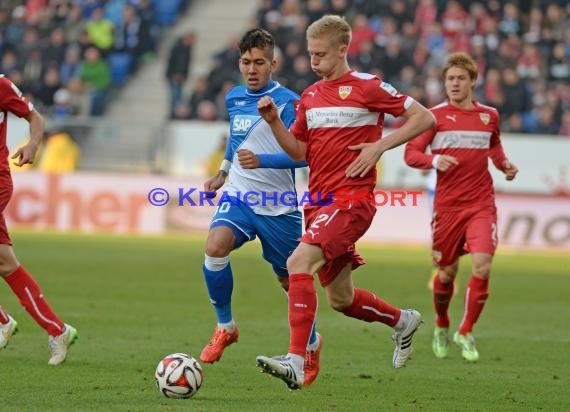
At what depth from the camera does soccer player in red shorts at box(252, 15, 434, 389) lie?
25.7 ft

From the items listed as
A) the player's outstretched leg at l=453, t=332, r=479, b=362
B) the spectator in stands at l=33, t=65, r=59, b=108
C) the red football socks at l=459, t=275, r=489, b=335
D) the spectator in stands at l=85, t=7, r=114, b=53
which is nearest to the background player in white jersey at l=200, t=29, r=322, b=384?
the player's outstretched leg at l=453, t=332, r=479, b=362

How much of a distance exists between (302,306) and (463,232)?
3.61 m

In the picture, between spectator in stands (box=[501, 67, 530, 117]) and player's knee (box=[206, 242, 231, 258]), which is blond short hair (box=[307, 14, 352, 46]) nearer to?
player's knee (box=[206, 242, 231, 258])

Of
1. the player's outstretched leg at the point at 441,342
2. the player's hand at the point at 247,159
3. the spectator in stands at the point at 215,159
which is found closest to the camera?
the player's hand at the point at 247,159

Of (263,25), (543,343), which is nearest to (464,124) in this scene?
(543,343)

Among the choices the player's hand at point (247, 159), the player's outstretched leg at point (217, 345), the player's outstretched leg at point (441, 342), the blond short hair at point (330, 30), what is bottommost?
the player's outstretched leg at point (441, 342)

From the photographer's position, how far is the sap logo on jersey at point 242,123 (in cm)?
930

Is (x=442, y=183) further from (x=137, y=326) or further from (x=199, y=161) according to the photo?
(x=199, y=161)

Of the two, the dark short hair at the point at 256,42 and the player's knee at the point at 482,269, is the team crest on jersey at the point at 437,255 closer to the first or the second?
the player's knee at the point at 482,269

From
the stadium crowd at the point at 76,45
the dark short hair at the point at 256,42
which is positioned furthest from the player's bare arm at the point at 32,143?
the stadium crowd at the point at 76,45

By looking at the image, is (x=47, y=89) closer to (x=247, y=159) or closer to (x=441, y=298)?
(x=441, y=298)

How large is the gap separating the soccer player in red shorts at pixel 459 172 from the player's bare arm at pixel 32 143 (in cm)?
331

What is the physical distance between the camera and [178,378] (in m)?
7.62

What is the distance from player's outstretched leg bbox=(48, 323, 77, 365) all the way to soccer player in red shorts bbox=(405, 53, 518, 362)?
3.25m
